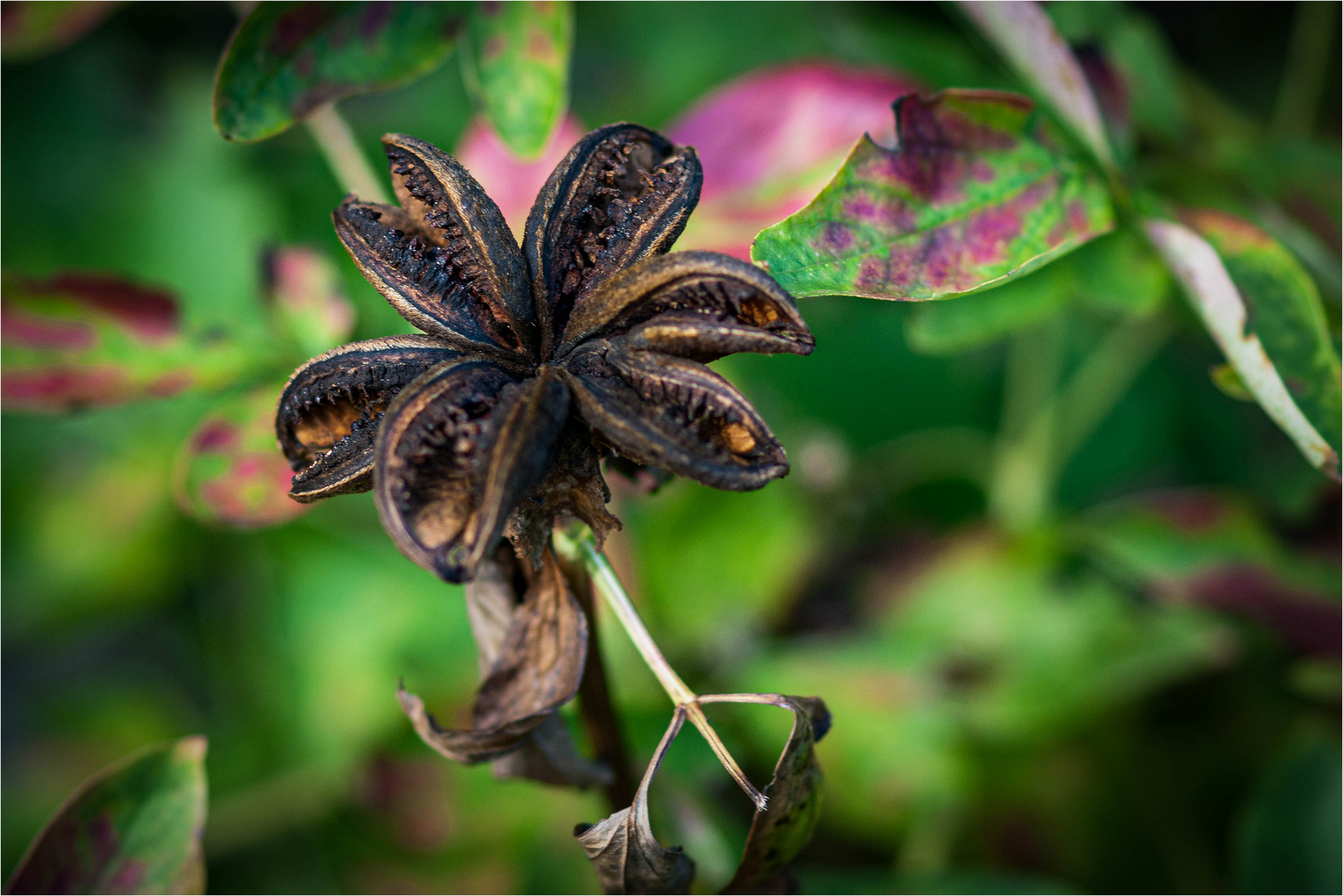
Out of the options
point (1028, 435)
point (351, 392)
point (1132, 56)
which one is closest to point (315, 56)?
point (351, 392)

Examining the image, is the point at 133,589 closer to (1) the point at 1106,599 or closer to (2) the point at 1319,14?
(1) the point at 1106,599

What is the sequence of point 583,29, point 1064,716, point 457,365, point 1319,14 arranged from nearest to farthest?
point 457,365
point 1064,716
point 1319,14
point 583,29

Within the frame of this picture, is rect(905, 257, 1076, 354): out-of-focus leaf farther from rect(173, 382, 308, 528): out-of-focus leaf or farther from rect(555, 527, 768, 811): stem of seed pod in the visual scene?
rect(173, 382, 308, 528): out-of-focus leaf

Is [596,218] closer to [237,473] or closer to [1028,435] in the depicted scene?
[237,473]

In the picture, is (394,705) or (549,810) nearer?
(549,810)

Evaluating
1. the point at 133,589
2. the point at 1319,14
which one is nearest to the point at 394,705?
the point at 133,589

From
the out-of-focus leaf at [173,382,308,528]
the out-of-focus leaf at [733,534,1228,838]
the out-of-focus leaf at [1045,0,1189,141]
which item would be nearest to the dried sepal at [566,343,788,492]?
the out-of-focus leaf at [173,382,308,528]

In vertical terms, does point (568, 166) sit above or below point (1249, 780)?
above
